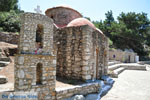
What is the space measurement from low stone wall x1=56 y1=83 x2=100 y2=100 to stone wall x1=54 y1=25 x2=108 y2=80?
563 mm

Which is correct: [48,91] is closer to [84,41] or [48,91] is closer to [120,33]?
[84,41]

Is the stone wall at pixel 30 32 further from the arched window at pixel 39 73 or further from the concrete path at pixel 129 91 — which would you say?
the concrete path at pixel 129 91

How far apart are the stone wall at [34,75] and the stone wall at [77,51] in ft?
6.52

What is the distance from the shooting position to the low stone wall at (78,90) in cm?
391

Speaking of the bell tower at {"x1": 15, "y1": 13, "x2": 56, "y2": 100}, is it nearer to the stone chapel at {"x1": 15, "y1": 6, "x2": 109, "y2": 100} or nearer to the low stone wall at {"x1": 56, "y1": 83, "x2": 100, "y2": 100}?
the stone chapel at {"x1": 15, "y1": 6, "x2": 109, "y2": 100}

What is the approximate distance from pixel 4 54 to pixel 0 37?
3571 millimetres

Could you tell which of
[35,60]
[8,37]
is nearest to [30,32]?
[35,60]

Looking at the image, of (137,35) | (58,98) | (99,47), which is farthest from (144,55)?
(58,98)

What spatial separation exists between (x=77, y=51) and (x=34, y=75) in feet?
9.26

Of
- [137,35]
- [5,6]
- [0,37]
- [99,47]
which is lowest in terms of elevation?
[99,47]

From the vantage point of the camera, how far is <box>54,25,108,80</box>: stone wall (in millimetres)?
5527

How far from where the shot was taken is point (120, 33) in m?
21.9

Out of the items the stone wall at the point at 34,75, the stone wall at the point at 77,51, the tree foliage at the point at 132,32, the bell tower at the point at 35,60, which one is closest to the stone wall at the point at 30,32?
the bell tower at the point at 35,60

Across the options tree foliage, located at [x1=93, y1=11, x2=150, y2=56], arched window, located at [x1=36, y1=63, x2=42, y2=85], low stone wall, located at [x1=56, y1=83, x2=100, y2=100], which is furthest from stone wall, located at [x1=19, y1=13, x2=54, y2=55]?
tree foliage, located at [x1=93, y1=11, x2=150, y2=56]
